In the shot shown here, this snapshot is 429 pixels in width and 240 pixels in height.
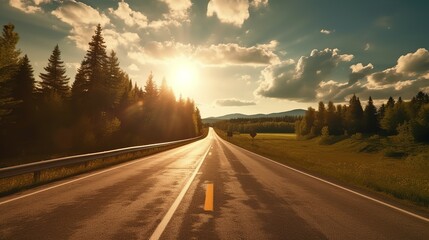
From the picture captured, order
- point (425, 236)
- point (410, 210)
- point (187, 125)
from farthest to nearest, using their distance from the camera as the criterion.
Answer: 1. point (187, 125)
2. point (410, 210)
3. point (425, 236)

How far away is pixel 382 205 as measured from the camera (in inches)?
299

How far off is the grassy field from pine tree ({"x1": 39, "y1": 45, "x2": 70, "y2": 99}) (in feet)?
101

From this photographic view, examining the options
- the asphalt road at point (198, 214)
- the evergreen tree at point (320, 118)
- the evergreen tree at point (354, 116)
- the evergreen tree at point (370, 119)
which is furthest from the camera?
the evergreen tree at point (320, 118)

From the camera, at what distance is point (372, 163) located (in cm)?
3978

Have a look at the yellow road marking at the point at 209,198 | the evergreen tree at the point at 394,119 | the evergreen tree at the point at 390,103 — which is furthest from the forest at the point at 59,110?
the evergreen tree at the point at 390,103

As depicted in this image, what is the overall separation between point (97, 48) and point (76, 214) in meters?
37.7

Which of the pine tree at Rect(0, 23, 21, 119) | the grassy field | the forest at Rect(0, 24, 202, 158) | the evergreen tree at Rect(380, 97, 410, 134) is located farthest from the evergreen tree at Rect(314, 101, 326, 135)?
the pine tree at Rect(0, 23, 21, 119)

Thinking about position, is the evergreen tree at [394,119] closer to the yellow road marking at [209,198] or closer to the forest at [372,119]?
the forest at [372,119]

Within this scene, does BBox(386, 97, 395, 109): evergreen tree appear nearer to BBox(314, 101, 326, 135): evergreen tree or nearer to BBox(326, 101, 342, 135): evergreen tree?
BBox(326, 101, 342, 135): evergreen tree

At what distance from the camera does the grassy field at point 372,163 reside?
1091cm

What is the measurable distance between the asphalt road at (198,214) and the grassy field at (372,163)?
8.09 ft

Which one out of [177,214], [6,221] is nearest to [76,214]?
[6,221]

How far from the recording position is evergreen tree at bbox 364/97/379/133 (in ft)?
304

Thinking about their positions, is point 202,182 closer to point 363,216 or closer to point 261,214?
point 261,214
